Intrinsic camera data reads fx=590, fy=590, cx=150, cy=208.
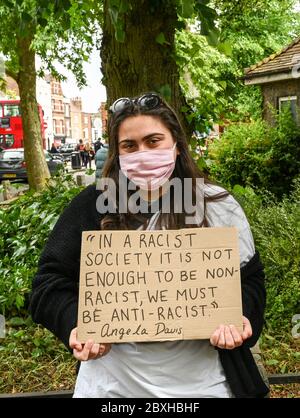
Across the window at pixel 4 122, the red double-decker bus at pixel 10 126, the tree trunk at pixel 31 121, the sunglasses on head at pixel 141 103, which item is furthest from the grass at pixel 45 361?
the window at pixel 4 122

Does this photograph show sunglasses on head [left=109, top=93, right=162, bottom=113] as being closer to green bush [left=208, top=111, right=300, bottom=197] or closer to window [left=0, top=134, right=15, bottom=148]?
green bush [left=208, top=111, right=300, bottom=197]

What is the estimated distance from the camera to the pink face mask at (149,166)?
6.20ft

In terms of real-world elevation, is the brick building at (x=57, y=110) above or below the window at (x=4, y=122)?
above

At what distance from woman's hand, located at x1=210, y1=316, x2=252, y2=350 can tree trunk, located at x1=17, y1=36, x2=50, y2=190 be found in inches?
617

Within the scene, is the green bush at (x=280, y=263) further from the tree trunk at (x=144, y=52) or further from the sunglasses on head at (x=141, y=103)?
the sunglasses on head at (x=141, y=103)

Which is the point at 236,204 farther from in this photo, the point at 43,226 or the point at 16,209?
the point at 16,209

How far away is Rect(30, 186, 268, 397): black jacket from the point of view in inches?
72.7

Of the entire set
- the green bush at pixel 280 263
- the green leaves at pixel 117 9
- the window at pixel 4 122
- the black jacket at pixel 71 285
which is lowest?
the green bush at pixel 280 263

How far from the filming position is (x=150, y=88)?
4.55 m

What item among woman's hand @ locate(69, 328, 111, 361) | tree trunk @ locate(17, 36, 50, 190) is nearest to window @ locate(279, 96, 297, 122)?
tree trunk @ locate(17, 36, 50, 190)

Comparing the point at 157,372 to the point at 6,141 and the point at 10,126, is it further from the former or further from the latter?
the point at 6,141

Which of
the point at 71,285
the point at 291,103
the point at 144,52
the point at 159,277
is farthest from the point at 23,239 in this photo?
the point at 291,103

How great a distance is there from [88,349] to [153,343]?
0.20 metres

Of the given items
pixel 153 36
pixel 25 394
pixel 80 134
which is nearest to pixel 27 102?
pixel 153 36
